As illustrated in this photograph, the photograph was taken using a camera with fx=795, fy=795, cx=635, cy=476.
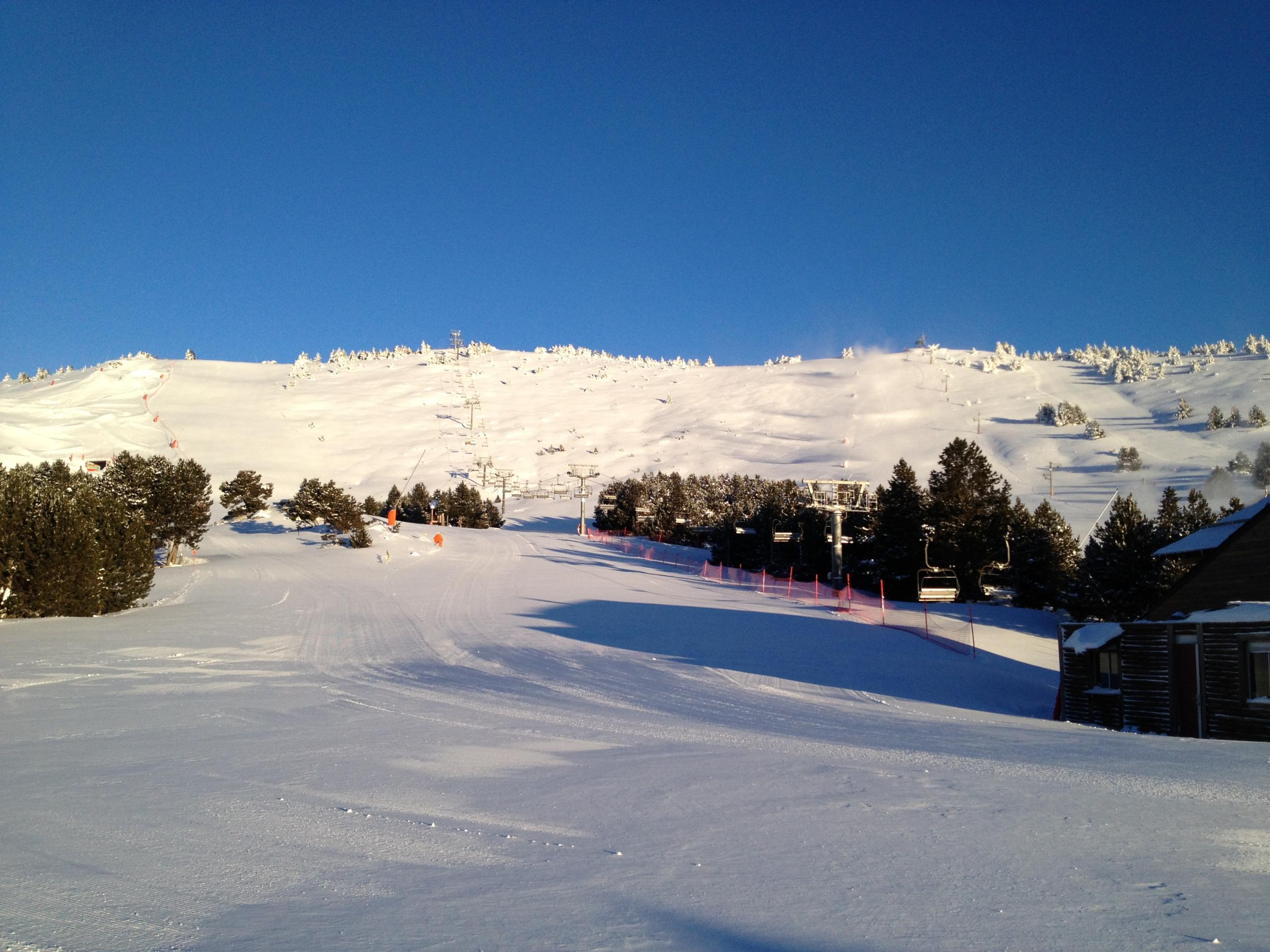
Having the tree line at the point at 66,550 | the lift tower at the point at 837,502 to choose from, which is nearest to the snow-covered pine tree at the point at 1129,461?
the lift tower at the point at 837,502

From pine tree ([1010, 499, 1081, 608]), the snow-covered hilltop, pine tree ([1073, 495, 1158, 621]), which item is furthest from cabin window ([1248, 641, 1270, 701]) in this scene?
the snow-covered hilltop

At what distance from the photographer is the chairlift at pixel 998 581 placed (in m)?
41.7

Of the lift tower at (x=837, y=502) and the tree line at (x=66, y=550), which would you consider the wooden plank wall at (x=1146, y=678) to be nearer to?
the lift tower at (x=837, y=502)

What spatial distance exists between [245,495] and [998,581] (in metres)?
54.3

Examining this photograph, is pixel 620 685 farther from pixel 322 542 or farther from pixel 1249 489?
pixel 1249 489

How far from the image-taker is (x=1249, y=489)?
78.2 meters

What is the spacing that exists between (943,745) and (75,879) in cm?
915

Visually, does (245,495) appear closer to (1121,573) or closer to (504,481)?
(504,481)

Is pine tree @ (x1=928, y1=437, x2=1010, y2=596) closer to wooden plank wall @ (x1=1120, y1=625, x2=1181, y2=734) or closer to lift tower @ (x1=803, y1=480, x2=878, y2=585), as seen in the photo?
lift tower @ (x1=803, y1=480, x2=878, y2=585)

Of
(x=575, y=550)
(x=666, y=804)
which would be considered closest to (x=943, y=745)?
(x=666, y=804)

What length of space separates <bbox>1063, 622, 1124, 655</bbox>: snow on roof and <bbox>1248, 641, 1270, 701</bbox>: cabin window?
3.09 m

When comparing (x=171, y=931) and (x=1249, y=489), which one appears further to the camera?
(x=1249, y=489)

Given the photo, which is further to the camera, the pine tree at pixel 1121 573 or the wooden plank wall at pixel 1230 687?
the pine tree at pixel 1121 573

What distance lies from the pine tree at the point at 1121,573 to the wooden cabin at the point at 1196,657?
668 inches
